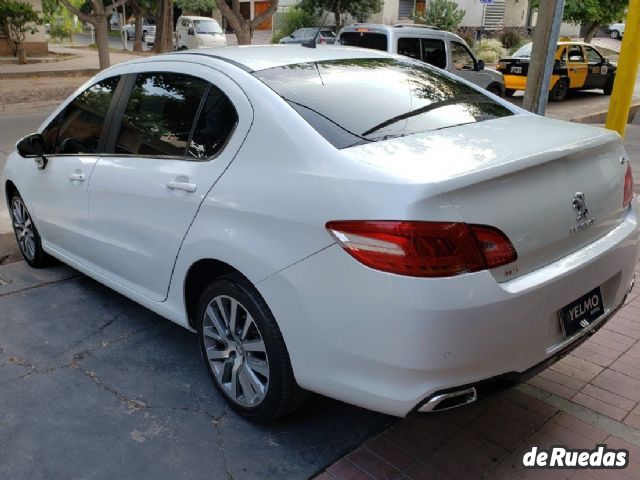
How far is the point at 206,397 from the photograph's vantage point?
3176 millimetres

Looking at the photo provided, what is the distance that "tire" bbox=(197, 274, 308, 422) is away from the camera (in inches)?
104

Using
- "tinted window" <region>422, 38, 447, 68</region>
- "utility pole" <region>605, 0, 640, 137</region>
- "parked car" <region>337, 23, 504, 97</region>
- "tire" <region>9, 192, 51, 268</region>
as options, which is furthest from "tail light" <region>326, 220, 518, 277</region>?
"tinted window" <region>422, 38, 447, 68</region>

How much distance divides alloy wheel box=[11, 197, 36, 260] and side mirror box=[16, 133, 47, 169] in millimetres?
507

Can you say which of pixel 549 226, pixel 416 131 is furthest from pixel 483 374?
Result: pixel 416 131

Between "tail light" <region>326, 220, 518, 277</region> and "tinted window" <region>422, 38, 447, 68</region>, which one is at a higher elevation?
"tinted window" <region>422, 38, 447, 68</region>

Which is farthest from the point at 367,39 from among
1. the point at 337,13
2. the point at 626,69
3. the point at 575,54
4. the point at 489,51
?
the point at 337,13

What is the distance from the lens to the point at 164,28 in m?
27.2

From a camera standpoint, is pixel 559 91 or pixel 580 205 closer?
pixel 580 205

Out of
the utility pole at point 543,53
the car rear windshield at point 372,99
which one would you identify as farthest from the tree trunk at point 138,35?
the car rear windshield at point 372,99

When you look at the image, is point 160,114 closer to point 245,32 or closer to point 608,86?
point 245,32

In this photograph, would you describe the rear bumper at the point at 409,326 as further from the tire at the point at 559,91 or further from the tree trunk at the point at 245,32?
the tire at the point at 559,91

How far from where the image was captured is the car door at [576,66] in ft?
57.9

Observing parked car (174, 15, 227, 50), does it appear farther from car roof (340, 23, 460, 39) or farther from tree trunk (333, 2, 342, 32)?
car roof (340, 23, 460, 39)

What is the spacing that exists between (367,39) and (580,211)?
950 cm
